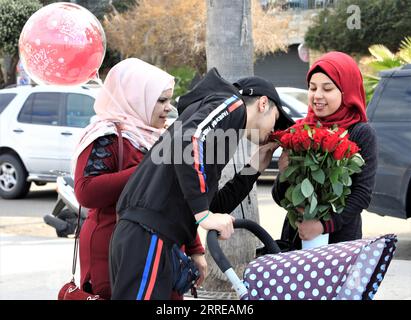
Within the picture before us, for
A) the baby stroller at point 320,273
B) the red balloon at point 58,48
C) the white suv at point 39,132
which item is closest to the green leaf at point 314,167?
the baby stroller at point 320,273

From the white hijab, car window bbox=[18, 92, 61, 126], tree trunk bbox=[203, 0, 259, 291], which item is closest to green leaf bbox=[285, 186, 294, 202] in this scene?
the white hijab

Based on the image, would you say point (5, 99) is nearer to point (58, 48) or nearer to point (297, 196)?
point (58, 48)

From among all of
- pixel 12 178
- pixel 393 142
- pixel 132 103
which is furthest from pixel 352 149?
pixel 12 178

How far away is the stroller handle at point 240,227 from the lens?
2723 millimetres

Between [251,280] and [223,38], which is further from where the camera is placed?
[223,38]

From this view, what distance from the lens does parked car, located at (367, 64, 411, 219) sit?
7496 millimetres

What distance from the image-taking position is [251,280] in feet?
9.09

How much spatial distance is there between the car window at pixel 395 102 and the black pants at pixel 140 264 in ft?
17.6

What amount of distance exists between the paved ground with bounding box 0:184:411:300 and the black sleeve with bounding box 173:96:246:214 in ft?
11.8

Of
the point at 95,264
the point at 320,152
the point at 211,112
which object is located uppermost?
the point at 211,112

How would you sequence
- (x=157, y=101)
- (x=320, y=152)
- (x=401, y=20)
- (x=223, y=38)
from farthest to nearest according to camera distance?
(x=401, y=20), (x=223, y=38), (x=157, y=101), (x=320, y=152)
